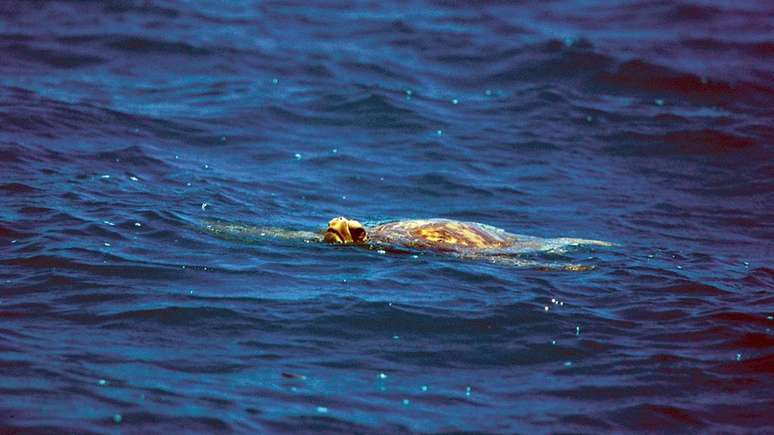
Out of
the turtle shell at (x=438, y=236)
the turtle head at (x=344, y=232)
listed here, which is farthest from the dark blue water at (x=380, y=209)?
the turtle shell at (x=438, y=236)

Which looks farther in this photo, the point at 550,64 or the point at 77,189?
the point at 550,64

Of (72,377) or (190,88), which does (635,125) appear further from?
(72,377)

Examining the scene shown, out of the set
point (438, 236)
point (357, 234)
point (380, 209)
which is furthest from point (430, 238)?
point (380, 209)

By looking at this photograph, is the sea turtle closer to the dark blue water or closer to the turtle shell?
the turtle shell

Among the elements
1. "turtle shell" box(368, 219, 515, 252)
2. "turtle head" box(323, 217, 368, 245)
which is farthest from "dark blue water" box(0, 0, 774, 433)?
"turtle shell" box(368, 219, 515, 252)

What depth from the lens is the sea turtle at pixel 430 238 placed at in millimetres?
7035

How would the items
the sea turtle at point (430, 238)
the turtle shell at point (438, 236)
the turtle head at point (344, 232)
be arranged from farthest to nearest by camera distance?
the turtle shell at point (438, 236)
the sea turtle at point (430, 238)
the turtle head at point (344, 232)

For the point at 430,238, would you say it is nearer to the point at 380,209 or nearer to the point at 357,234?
the point at 357,234

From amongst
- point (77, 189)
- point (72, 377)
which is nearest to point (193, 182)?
point (77, 189)

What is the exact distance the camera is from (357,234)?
701 cm

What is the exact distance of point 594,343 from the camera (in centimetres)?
578

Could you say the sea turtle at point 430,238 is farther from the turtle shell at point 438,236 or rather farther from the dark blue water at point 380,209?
the dark blue water at point 380,209

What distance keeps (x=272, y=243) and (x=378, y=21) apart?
8.03 m

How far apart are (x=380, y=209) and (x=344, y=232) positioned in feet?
4.89
